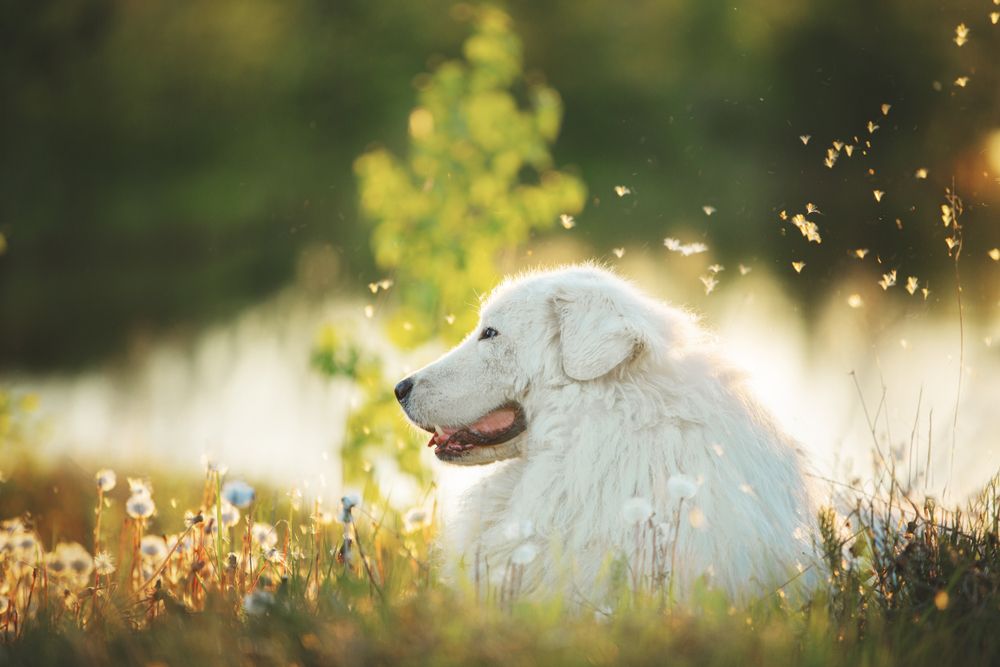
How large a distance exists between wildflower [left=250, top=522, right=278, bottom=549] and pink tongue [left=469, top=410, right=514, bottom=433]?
0.88 m

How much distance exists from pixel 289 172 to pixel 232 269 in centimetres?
533

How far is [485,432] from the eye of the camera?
163 inches

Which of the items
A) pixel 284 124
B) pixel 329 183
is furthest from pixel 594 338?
pixel 284 124

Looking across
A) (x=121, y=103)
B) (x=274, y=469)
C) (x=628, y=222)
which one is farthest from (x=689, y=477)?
(x=121, y=103)

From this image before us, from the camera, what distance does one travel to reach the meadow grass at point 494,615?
99.7 inches

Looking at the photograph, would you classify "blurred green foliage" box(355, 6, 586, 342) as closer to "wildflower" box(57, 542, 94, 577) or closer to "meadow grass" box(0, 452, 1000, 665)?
"wildflower" box(57, 542, 94, 577)

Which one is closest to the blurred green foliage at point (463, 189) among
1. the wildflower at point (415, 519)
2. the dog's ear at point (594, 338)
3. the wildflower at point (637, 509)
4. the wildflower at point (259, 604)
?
the wildflower at point (415, 519)

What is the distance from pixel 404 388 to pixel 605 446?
3.12 ft

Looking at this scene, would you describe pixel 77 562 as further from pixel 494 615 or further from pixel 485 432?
pixel 494 615

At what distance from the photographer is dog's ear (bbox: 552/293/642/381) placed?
12.5 ft

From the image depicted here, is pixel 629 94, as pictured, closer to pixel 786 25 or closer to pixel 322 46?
pixel 786 25

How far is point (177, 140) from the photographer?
32531 millimetres

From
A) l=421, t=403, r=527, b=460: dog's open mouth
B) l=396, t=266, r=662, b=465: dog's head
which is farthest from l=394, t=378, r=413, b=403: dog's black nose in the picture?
l=421, t=403, r=527, b=460: dog's open mouth

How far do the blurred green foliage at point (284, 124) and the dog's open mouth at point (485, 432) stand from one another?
53.0 ft
